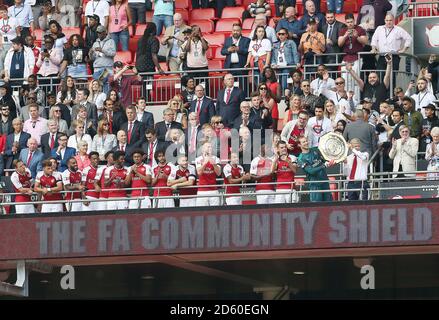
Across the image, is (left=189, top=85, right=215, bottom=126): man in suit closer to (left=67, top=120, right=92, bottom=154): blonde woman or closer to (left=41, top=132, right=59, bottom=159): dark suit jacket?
(left=67, top=120, right=92, bottom=154): blonde woman

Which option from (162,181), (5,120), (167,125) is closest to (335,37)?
(167,125)

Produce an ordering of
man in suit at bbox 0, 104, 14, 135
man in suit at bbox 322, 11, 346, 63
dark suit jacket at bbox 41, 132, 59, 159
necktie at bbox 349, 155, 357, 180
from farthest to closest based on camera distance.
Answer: man in suit at bbox 0, 104, 14, 135, man in suit at bbox 322, 11, 346, 63, dark suit jacket at bbox 41, 132, 59, 159, necktie at bbox 349, 155, 357, 180

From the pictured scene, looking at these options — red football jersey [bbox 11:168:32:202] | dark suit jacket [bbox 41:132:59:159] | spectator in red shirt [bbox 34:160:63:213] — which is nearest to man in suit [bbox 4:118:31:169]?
dark suit jacket [bbox 41:132:59:159]

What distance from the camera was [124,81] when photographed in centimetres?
3144

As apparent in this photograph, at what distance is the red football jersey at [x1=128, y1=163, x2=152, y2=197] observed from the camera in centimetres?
2712

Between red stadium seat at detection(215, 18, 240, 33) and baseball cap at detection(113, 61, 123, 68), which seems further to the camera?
red stadium seat at detection(215, 18, 240, 33)

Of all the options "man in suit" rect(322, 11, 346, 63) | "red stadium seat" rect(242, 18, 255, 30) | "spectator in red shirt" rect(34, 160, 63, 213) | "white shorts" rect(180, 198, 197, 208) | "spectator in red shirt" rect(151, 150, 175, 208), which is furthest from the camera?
"red stadium seat" rect(242, 18, 255, 30)

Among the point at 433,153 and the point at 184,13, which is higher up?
the point at 184,13

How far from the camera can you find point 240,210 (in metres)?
26.1

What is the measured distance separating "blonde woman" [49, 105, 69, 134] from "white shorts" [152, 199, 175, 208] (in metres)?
3.83

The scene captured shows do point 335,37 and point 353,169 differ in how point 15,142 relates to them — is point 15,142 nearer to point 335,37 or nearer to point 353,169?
point 335,37

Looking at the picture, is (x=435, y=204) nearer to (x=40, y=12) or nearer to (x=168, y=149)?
(x=168, y=149)

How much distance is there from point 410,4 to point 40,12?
7.51 m

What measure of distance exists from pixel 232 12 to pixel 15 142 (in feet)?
20.1
